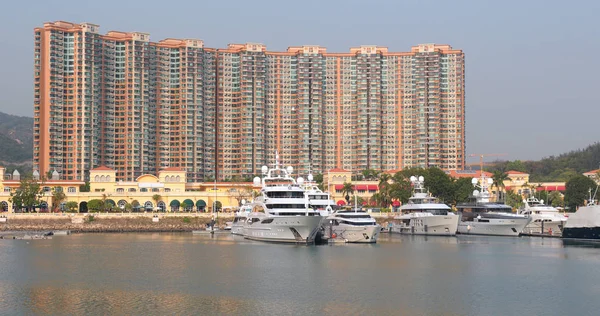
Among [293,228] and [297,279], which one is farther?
[293,228]

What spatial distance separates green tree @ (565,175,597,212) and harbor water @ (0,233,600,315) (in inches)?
2167

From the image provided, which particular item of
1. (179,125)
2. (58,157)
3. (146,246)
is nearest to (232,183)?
(179,125)

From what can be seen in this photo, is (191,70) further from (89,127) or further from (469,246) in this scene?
(469,246)

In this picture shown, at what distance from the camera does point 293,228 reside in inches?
3469

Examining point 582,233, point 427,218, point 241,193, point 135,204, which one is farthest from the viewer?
point 241,193

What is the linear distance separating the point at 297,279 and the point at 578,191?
3889 inches

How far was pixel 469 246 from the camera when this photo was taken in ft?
306

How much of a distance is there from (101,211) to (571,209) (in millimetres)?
86453

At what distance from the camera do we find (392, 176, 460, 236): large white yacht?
114 m

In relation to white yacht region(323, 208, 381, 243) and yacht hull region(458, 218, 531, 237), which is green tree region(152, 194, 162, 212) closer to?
white yacht region(323, 208, 381, 243)

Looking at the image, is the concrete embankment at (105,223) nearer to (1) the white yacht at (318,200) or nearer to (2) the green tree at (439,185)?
(1) the white yacht at (318,200)

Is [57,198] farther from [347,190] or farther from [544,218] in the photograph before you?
[544,218]

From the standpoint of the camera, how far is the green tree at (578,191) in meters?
144

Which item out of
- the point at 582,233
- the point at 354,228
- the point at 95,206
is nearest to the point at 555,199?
the point at 582,233
